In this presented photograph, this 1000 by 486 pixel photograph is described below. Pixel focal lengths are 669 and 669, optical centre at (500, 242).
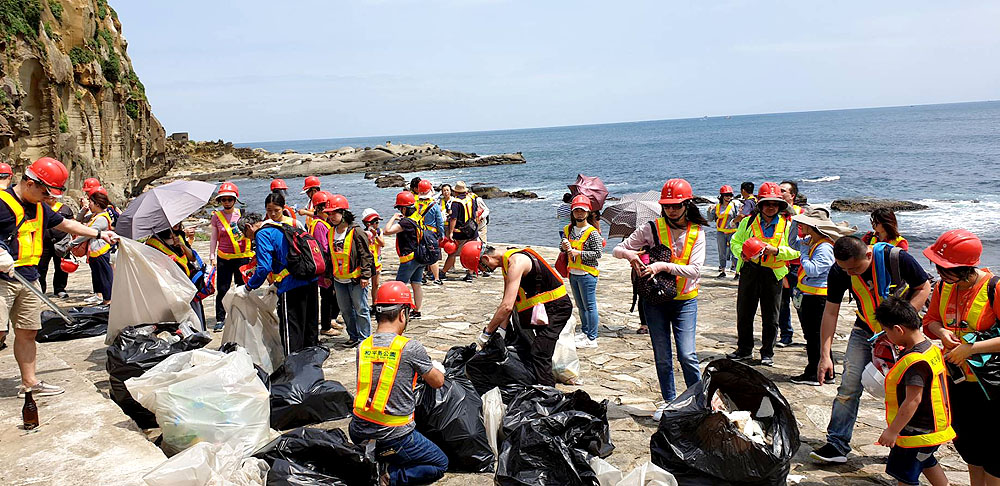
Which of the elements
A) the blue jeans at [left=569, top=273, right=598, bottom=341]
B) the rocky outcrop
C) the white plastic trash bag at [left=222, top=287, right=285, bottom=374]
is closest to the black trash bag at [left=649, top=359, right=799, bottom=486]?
the blue jeans at [left=569, top=273, right=598, bottom=341]

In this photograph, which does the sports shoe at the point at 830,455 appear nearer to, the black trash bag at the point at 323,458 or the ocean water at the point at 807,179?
the black trash bag at the point at 323,458

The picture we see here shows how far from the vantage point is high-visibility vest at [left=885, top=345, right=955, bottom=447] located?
3.34 m

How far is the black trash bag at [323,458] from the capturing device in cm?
370

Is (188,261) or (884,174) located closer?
(188,261)

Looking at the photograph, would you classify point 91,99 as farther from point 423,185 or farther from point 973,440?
point 973,440

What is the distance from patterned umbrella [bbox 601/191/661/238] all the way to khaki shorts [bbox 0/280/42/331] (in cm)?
602

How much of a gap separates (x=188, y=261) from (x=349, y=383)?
2189 millimetres

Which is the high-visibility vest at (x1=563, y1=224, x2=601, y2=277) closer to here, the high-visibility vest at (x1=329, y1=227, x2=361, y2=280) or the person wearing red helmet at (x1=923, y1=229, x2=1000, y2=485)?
the high-visibility vest at (x1=329, y1=227, x2=361, y2=280)

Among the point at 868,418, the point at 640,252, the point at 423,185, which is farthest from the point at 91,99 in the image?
the point at 868,418

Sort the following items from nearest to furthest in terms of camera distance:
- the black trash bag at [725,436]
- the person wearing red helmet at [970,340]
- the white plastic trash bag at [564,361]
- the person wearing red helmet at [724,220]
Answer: the person wearing red helmet at [970,340] → the black trash bag at [725,436] → the white plastic trash bag at [564,361] → the person wearing red helmet at [724,220]

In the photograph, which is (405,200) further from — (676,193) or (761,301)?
(676,193)

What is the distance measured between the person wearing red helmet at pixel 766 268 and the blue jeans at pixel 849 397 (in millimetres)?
1849

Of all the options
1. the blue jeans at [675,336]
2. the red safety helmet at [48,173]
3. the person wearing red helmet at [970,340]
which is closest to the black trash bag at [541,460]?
the blue jeans at [675,336]

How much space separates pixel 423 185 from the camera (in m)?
9.81
